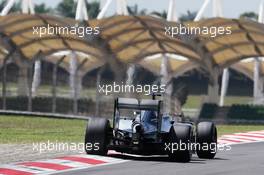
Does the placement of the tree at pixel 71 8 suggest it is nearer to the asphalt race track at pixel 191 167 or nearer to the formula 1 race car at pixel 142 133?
the asphalt race track at pixel 191 167

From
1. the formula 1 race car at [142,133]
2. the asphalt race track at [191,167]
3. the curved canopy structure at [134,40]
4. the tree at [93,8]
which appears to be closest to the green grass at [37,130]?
the formula 1 race car at [142,133]

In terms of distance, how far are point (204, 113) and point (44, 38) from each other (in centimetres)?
1198

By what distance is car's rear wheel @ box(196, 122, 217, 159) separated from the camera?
20984 millimetres

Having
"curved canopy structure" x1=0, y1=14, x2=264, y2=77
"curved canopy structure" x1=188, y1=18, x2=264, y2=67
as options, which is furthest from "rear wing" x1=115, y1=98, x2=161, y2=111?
"curved canopy structure" x1=0, y1=14, x2=264, y2=77

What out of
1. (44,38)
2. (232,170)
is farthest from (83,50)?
(232,170)

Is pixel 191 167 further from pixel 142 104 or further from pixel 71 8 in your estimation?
pixel 71 8

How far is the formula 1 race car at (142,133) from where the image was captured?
64.6 feet

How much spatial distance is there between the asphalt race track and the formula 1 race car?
0.32 m

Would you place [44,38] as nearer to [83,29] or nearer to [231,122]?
[83,29]

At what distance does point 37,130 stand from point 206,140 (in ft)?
43.6

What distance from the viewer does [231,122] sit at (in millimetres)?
53500

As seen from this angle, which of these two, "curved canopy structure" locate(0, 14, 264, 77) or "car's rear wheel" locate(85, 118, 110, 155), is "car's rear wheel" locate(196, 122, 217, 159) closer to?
"car's rear wheel" locate(85, 118, 110, 155)

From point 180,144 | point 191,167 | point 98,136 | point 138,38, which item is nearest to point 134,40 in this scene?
point 138,38

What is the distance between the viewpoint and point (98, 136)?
2000 centimetres
